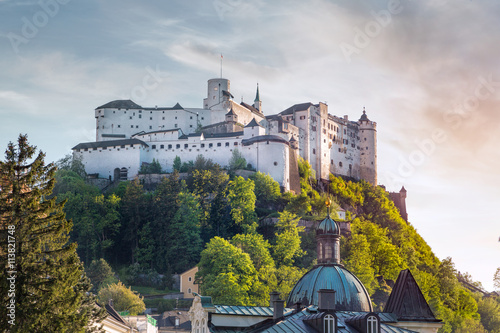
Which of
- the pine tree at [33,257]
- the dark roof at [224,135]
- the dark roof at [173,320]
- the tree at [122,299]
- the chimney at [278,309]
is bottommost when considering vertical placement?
the dark roof at [173,320]

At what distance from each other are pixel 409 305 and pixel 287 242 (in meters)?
51.2

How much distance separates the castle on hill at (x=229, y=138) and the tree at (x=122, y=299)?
37.7 meters

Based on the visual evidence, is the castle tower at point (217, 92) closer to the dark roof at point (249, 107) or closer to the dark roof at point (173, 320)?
the dark roof at point (249, 107)

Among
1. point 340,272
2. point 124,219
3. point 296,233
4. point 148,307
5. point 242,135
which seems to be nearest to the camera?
point 340,272

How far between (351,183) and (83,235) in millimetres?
46582

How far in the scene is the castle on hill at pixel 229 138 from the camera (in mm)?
117625

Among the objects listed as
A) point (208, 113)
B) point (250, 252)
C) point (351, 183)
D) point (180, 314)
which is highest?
point (208, 113)

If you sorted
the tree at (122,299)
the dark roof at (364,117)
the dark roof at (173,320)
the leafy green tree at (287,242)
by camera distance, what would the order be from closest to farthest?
the tree at (122,299), the dark roof at (173,320), the leafy green tree at (287,242), the dark roof at (364,117)

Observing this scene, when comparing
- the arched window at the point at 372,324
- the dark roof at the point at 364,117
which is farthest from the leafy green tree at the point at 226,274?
the dark roof at the point at 364,117

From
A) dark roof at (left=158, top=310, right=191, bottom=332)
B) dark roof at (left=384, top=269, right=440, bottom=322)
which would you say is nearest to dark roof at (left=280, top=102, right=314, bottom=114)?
dark roof at (left=158, top=310, right=191, bottom=332)

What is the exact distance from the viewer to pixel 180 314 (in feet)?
275

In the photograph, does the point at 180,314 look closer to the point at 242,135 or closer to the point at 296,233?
the point at 296,233

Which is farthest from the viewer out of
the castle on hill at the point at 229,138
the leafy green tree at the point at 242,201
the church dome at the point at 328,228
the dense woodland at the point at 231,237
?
the castle on hill at the point at 229,138

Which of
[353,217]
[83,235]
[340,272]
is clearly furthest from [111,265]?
[340,272]
